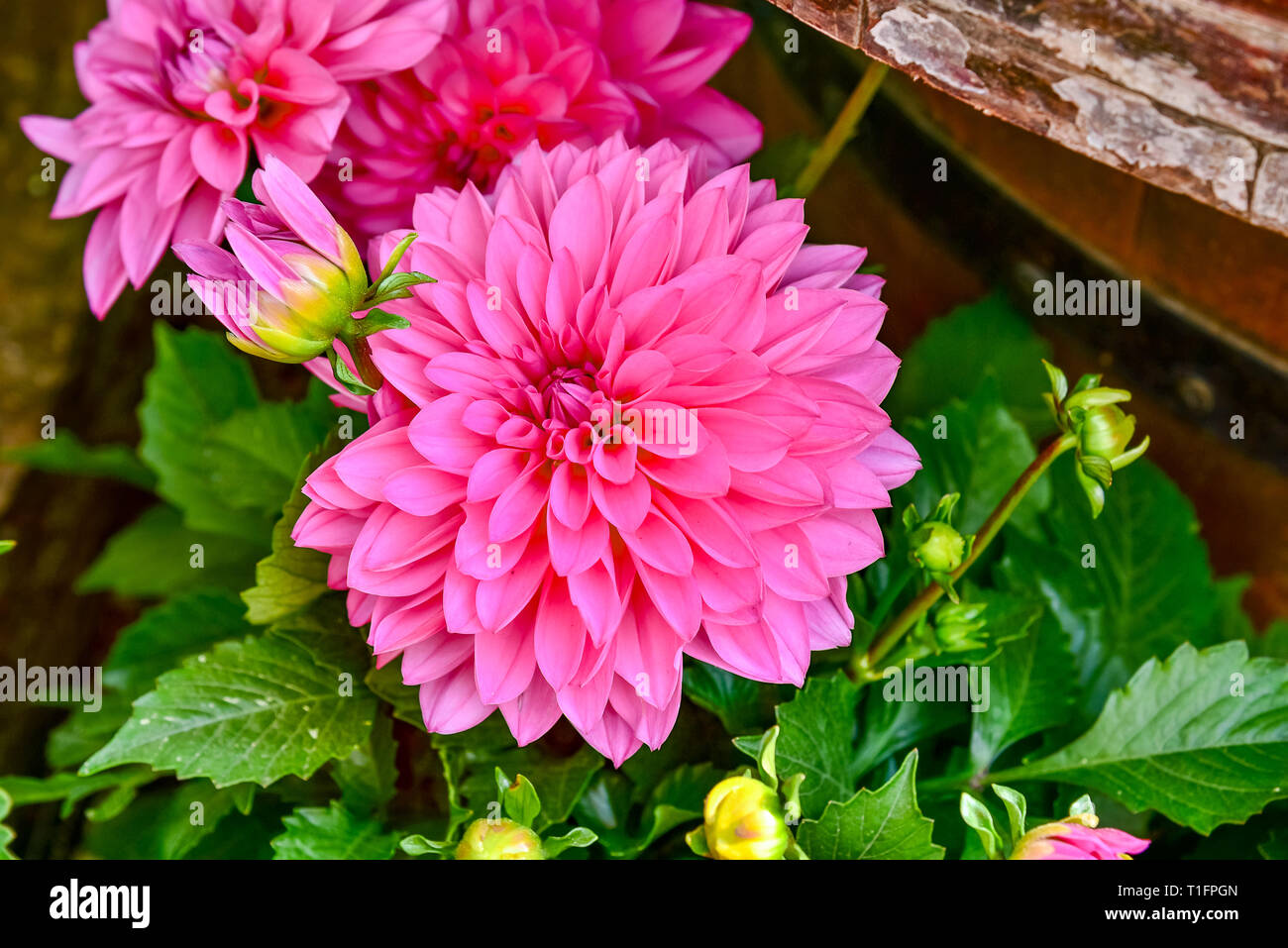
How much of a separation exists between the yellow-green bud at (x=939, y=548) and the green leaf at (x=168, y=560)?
50cm

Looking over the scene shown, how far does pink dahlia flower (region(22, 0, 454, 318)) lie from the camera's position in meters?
0.51

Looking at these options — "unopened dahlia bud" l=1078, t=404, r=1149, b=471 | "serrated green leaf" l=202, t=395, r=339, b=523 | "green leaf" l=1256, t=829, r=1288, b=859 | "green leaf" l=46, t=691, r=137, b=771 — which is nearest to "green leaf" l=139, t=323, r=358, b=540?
"serrated green leaf" l=202, t=395, r=339, b=523

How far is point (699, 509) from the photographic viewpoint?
1.46 feet

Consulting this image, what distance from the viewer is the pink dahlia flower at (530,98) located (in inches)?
20.5

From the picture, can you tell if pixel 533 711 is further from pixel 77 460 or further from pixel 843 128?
pixel 77 460

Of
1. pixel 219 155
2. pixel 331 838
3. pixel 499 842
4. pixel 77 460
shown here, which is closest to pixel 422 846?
pixel 499 842

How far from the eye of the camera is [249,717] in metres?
0.54

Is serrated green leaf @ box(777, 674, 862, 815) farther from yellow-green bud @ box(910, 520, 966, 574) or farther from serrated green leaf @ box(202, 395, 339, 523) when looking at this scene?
serrated green leaf @ box(202, 395, 339, 523)

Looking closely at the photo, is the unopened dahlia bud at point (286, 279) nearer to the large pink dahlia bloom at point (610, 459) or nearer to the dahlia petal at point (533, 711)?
the large pink dahlia bloom at point (610, 459)

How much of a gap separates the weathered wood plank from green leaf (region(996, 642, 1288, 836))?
26 cm

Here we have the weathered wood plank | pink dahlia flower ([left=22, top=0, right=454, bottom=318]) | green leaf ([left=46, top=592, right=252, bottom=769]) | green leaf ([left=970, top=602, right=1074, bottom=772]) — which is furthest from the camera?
green leaf ([left=46, top=592, right=252, bottom=769])

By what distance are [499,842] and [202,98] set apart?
381 mm

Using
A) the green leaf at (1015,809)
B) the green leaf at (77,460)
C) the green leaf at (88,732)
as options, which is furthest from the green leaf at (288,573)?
the green leaf at (77,460)

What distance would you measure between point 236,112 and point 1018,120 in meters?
0.37
